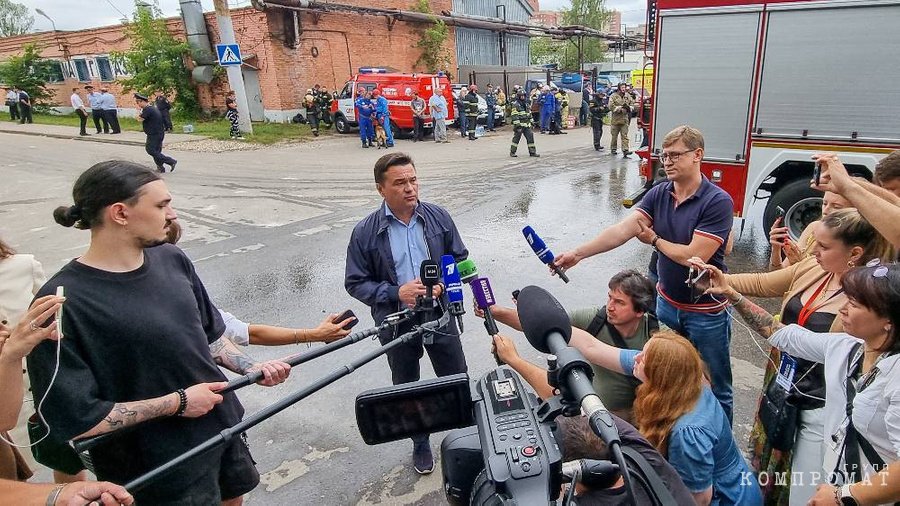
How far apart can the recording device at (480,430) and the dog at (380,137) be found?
54.9 feet

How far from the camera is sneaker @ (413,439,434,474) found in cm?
338

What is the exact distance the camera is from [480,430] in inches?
54.7

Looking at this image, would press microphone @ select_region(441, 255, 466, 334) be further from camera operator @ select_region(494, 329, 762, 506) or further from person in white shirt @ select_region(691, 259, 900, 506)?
person in white shirt @ select_region(691, 259, 900, 506)

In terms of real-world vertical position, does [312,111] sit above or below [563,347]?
above

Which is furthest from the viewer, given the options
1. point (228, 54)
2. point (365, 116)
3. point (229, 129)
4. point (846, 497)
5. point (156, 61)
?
point (156, 61)

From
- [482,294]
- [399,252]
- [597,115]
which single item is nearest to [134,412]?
[482,294]

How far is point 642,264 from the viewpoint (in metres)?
6.71

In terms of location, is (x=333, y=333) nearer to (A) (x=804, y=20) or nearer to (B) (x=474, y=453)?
(B) (x=474, y=453)

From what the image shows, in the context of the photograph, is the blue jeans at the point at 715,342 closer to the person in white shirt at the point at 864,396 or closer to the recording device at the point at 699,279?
the recording device at the point at 699,279

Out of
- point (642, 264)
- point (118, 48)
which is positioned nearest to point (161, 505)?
point (642, 264)

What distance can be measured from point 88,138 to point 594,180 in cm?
1870

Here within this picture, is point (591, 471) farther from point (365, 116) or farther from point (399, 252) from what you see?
point (365, 116)

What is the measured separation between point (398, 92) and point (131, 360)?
18233mm

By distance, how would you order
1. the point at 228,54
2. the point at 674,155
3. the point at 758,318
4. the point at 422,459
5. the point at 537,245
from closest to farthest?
the point at 758,318 → the point at 537,245 → the point at 674,155 → the point at 422,459 → the point at 228,54
